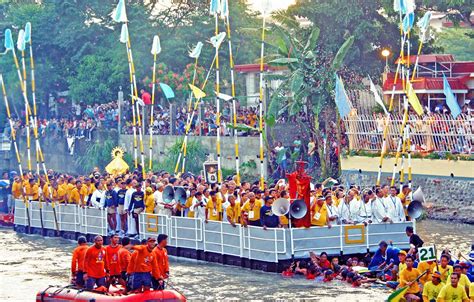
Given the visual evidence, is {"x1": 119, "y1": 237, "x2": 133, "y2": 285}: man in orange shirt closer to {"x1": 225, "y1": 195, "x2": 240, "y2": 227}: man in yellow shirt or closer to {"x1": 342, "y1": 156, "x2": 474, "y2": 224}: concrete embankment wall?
{"x1": 225, "y1": 195, "x2": 240, "y2": 227}: man in yellow shirt

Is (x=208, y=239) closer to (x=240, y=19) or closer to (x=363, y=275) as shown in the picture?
(x=363, y=275)

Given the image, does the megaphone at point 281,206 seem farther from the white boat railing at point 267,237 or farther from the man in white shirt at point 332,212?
the man in white shirt at point 332,212

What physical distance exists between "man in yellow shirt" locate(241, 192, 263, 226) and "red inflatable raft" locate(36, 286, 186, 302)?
5.47 meters

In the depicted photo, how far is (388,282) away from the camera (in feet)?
81.9

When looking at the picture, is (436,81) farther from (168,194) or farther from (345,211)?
(345,211)

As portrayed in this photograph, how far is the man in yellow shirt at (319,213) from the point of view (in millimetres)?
27094

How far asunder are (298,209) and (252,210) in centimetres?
144

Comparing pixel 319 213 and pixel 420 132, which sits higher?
pixel 420 132

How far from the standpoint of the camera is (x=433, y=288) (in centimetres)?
2077

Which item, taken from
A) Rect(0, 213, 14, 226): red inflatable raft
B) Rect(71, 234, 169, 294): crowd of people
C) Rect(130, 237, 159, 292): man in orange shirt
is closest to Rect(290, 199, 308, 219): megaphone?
Rect(71, 234, 169, 294): crowd of people

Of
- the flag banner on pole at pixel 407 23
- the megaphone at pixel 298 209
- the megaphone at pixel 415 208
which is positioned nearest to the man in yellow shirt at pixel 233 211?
the megaphone at pixel 298 209

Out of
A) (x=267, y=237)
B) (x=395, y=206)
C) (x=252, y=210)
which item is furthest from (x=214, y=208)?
(x=395, y=206)

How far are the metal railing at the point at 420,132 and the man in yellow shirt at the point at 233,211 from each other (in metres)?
11.5

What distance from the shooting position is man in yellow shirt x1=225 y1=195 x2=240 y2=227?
91.2ft
